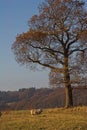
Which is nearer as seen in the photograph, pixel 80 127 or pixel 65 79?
pixel 80 127

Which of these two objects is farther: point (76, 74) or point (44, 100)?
point (44, 100)

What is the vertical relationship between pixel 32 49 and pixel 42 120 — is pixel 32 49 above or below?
above

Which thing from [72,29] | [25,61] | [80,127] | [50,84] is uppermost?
[72,29]

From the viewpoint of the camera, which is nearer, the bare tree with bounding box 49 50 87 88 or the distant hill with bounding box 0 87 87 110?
the bare tree with bounding box 49 50 87 88

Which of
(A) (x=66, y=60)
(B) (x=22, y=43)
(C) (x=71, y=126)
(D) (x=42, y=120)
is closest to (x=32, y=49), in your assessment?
(B) (x=22, y=43)

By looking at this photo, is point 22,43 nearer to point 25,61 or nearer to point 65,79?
point 25,61

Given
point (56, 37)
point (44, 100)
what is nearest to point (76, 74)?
point (56, 37)

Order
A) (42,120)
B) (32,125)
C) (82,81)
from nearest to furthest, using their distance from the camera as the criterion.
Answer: (32,125), (42,120), (82,81)

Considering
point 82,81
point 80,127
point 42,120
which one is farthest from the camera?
point 82,81

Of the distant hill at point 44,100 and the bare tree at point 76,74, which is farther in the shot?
the distant hill at point 44,100

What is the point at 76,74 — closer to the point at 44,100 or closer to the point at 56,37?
the point at 56,37

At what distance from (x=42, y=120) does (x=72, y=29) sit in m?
18.0

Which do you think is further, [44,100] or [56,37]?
[44,100]

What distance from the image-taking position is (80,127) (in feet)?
72.3
